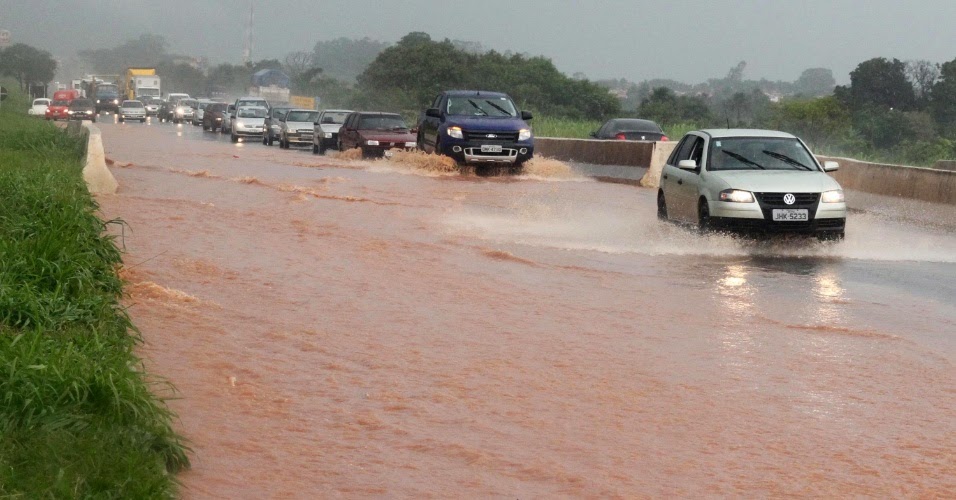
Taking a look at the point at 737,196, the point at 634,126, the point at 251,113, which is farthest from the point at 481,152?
the point at 251,113

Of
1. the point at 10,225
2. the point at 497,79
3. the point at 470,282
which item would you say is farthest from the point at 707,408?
the point at 497,79

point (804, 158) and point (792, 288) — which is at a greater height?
point (804, 158)

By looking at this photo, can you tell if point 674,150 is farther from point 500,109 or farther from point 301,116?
point 301,116

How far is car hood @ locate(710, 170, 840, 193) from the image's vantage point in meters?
14.7

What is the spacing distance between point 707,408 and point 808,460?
106cm

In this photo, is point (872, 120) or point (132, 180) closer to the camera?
point (132, 180)

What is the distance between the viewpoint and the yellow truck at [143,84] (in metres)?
101

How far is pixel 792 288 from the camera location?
12.3 meters

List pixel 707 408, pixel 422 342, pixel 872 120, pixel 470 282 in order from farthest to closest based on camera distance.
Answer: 1. pixel 872 120
2. pixel 470 282
3. pixel 422 342
4. pixel 707 408

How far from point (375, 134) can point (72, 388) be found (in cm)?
2992

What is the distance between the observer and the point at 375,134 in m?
35.5

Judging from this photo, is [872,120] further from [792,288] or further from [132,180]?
[792,288]

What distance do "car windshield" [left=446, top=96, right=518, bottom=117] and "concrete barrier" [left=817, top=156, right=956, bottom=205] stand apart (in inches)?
297

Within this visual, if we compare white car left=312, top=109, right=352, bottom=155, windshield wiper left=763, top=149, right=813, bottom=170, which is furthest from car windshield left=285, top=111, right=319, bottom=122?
windshield wiper left=763, top=149, right=813, bottom=170
